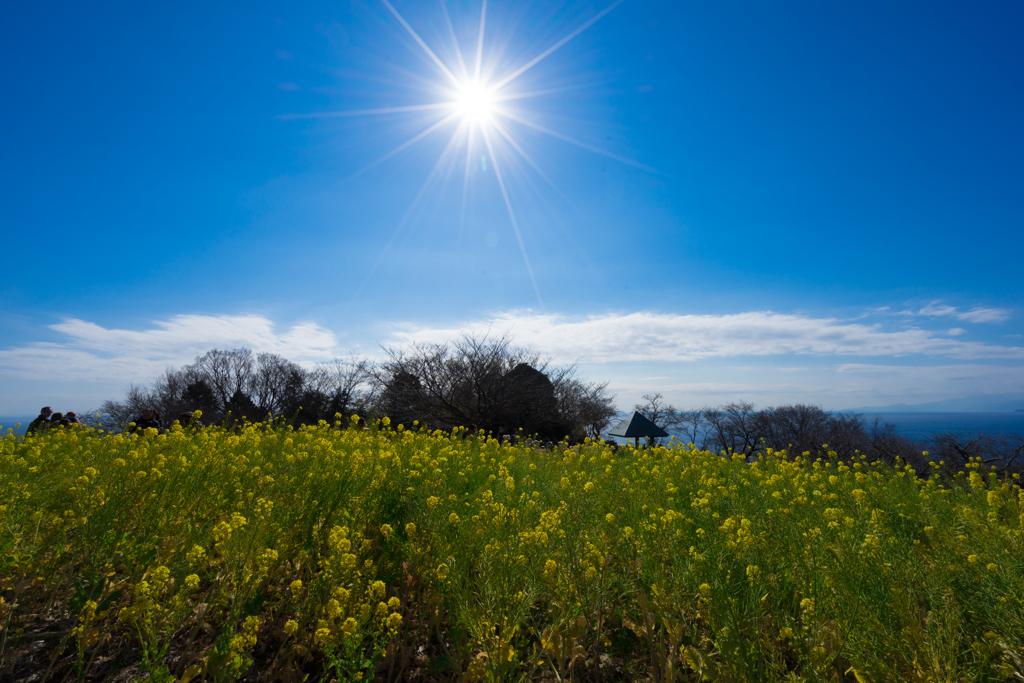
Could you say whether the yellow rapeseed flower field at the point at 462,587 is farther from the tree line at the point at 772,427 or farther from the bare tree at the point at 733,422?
the bare tree at the point at 733,422

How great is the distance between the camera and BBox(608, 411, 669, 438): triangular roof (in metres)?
18.0

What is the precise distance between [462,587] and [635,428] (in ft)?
57.0

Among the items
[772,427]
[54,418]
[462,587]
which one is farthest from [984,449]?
[772,427]

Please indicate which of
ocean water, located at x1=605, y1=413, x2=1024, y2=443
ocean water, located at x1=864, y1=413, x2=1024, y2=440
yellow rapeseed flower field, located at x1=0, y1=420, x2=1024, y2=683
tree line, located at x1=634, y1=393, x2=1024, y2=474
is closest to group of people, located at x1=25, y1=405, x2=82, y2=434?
yellow rapeseed flower field, located at x1=0, y1=420, x2=1024, y2=683

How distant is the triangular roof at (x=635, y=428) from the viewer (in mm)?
18031

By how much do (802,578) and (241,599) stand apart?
269cm

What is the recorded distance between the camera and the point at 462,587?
7.07ft

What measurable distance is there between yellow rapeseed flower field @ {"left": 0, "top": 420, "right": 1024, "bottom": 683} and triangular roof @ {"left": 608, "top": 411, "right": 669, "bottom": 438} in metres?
14.9

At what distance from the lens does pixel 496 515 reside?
284 centimetres

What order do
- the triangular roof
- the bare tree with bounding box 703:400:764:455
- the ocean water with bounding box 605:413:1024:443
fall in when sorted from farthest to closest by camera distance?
1. the bare tree with bounding box 703:400:764:455
2. the triangular roof
3. the ocean water with bounding box 605:413:1024:443

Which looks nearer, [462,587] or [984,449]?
[462,587]

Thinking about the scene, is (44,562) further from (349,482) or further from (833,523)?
(833,523)

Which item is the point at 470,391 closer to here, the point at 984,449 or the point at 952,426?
the point at 984,449

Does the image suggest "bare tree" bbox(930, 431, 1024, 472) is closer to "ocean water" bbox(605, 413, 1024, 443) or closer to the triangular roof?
"ocean water" bbox(605, 413, 1024, 443)
